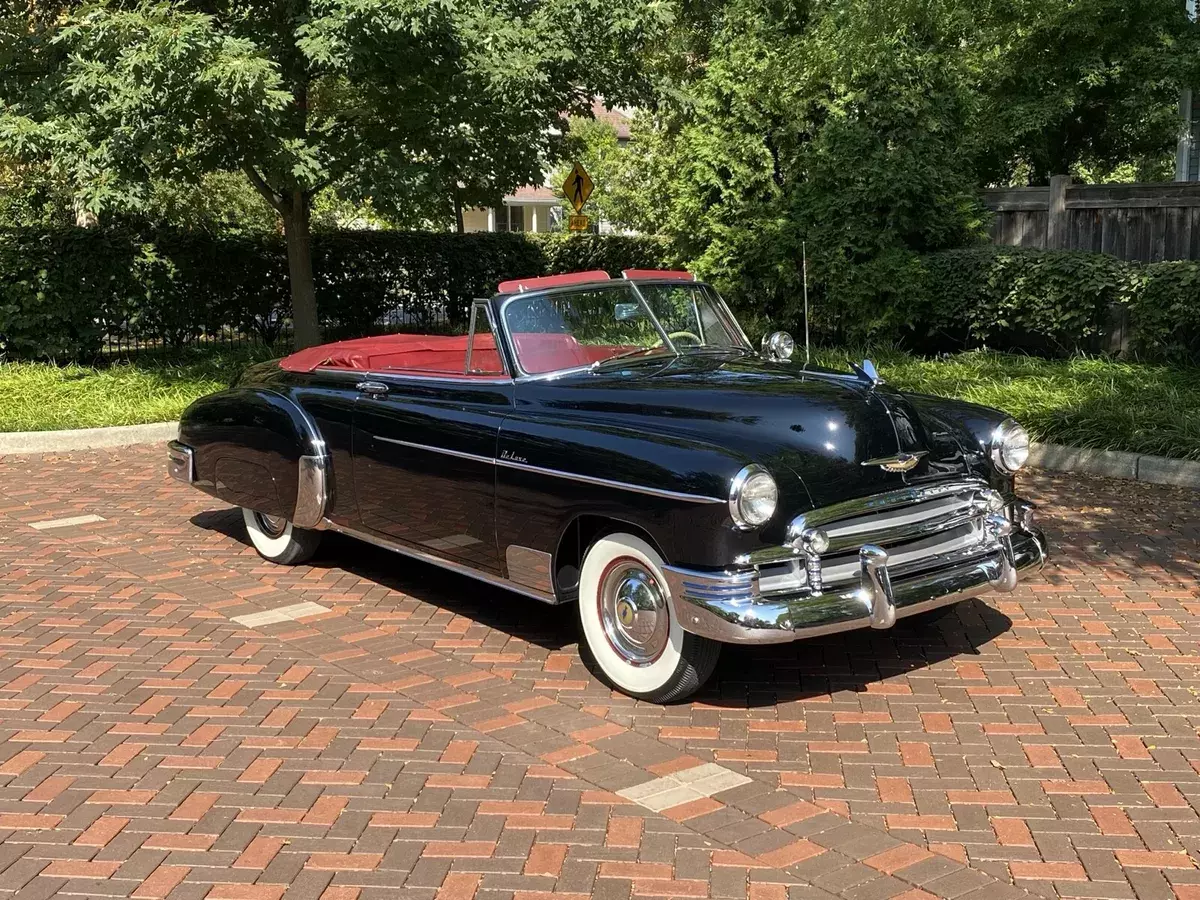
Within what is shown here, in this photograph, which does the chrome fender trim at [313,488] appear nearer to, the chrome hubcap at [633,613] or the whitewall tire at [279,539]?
the whitewall tire at [279,539]

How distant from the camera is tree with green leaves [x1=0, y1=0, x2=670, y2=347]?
1118 cm

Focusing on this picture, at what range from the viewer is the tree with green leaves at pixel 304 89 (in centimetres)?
1118

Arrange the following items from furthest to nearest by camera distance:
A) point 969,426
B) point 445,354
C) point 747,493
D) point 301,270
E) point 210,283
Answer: point 210,283 → point 301,270 → point 445,354 → point 969,426 → point 747,493

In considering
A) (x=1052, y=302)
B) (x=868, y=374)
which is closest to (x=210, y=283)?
(x=1052, y=302)

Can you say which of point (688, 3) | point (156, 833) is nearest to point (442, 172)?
point (156, 833)

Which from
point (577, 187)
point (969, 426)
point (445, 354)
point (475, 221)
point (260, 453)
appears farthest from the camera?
point (475, 221)

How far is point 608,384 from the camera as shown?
5.11m

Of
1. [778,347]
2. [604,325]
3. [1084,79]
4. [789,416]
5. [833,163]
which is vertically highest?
[1084,79]

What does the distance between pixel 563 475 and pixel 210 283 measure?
12473mm

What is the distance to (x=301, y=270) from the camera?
1509cm

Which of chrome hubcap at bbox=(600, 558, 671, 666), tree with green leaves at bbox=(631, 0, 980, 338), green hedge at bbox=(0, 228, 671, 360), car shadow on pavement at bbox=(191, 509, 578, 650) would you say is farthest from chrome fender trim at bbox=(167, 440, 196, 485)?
tree with green leaves at bbox=(631, 0, 980, 338)

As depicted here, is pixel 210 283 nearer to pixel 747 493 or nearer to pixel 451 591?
pixel 451 591

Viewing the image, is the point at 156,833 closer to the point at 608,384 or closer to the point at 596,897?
the point at 596,897

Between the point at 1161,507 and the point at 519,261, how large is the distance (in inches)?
532
